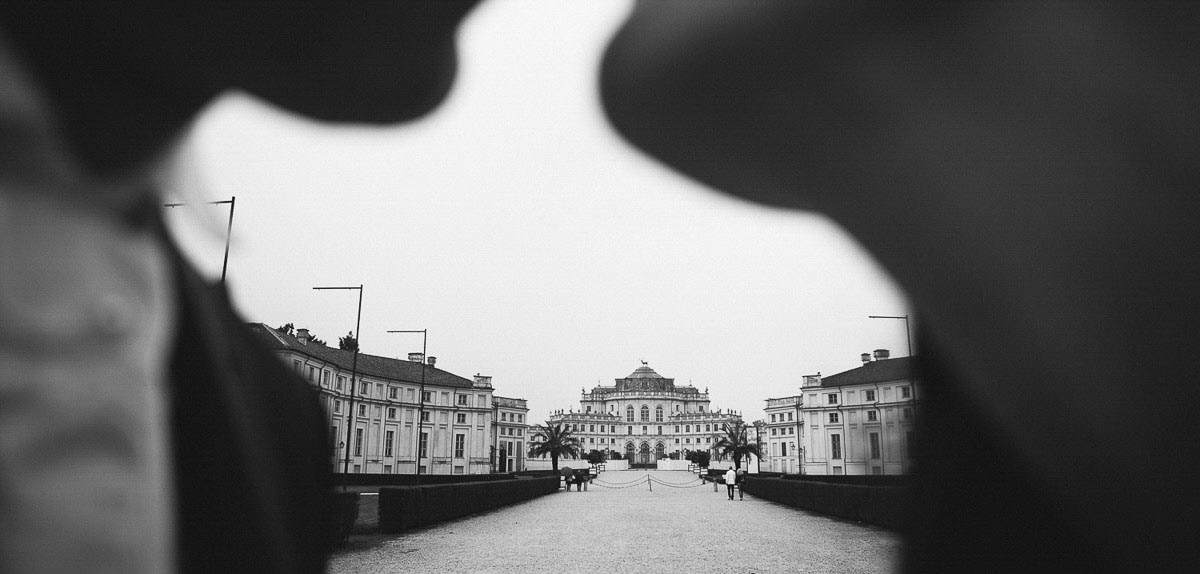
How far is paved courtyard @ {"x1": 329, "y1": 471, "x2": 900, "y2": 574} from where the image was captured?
29.9 feet

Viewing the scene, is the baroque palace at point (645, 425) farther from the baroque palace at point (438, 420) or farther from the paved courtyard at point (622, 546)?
the paved courtyard at point (622, 546)

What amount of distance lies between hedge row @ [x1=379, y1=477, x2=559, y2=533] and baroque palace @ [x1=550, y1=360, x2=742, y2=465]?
8665 cm

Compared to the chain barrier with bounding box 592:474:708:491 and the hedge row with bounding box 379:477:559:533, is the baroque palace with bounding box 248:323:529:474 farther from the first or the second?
the hedge row with bounding box 379:477:559:533

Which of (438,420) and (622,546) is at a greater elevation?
(438,420)

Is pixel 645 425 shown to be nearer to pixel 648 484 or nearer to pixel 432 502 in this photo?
pixel 648 484

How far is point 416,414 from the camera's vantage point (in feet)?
190

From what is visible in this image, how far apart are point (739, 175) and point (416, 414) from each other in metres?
60.8

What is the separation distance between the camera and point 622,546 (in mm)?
11562

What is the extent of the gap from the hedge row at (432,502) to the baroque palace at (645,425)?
86648 mm

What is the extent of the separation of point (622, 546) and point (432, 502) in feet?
17.2

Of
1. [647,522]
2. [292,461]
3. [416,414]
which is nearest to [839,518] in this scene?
[647,522]

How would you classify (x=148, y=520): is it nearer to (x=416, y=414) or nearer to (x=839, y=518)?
(x=839, y=518)

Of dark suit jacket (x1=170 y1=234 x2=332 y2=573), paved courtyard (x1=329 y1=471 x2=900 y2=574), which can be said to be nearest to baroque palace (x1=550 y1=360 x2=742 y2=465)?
paved courtyard (x1=329 y1=471 x2=900 y2=574)

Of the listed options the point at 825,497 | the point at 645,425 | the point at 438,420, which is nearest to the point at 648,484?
the point at 438,420
